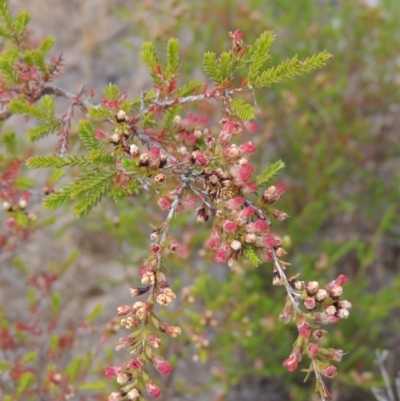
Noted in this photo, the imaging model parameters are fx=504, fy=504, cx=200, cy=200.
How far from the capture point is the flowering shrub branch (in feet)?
3.27

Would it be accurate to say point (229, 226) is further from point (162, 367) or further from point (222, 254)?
point (162, 367)

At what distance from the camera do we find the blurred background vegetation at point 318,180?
9.37 feet

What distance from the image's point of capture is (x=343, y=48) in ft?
12.0

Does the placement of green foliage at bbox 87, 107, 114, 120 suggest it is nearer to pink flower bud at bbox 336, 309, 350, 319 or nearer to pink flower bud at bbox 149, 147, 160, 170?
pink flower bud at bbox 149, 147, 160, 170

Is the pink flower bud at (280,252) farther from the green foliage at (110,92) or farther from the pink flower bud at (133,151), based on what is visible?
the green foliage at (110,92)

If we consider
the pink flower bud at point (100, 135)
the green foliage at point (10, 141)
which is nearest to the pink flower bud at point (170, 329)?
the pink flower bud at point (100, 135)

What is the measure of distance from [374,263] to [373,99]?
113cm

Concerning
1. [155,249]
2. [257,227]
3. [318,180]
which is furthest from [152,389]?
[318,180]

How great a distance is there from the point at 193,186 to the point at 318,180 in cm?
223

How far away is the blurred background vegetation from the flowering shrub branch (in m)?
1.52

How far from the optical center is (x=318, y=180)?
320cm

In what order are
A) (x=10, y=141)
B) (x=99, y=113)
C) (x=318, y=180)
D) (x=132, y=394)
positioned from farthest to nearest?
1. (x=318, y=180)
2. (x=10, y=141)
3. (x=99, y=113)
4. (x=132, y=394)

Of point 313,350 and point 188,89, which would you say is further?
point 188,89

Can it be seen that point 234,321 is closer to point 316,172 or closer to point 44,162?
point 316,172
